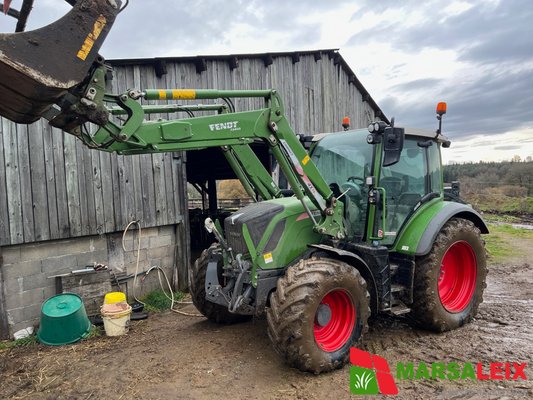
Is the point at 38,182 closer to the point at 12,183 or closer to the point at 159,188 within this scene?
the point at 12,183

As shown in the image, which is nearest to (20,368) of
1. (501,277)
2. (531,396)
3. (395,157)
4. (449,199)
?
(395,157)

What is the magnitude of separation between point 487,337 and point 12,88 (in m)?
4.96

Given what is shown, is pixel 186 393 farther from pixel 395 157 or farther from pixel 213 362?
pixel 395 157

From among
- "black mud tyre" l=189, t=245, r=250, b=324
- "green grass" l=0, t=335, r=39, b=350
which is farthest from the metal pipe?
"green grass" l=0, t=335, r=39, b=350

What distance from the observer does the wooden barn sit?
5.30 meters

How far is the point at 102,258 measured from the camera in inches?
242

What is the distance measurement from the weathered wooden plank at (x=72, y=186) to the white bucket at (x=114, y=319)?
1.31 meters

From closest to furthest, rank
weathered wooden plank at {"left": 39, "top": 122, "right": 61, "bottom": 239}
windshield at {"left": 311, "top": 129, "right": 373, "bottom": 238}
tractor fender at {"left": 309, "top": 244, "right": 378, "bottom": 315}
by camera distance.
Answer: tractor fender at {"left": 309, "top": 244, "right": 378, "bottom": 315} → windshield at {"left": 311, "top": 129, "right": 373, "bottom": 238} → weathered wooden plank at {"left": 39, "top": 122, "right": 61, "bottom": 239}

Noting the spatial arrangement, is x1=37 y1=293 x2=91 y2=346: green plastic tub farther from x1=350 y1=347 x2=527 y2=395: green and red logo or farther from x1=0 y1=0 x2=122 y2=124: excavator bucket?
x1=350 y1=347 x2=527 y2=395: green and red logo

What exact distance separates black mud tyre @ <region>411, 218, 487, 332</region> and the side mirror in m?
1.18

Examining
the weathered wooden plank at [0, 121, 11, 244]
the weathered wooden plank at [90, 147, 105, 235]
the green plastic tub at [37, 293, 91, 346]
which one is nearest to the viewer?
the green plastic tub at [37, 293, 91, 346]

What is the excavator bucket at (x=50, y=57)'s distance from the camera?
2336 millimetres

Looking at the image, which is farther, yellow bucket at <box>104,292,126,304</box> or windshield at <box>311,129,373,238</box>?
yellow bucket at <box>104,292,126,304</box>

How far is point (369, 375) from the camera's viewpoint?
12.0ft
